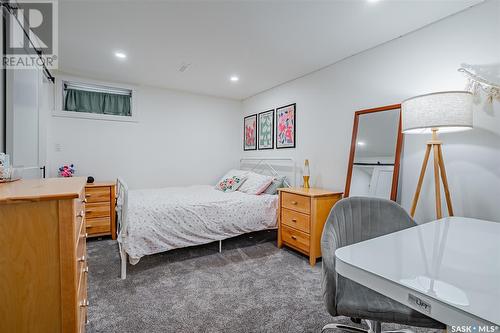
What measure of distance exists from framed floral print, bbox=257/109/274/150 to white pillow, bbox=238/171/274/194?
695 mm

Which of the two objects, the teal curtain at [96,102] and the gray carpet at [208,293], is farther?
the teal curtain at [96,102]

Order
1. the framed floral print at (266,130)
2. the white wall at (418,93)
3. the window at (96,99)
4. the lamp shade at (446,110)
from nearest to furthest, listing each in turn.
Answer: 1. the lamp shade at (446,110)
2. the white wall at (418,93)
3. the window at (96,99)
4. the framed floral print at (266,130)

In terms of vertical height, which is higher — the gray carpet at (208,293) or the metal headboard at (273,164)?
the metal headboard at (273,164)

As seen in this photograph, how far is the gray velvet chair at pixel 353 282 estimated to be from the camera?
1112 mm

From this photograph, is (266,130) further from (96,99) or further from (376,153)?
(96,99)

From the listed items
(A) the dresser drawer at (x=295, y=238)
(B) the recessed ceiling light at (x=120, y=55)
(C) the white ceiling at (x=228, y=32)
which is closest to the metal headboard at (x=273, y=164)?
(A) the dresser drawer at (x=295, y=238)

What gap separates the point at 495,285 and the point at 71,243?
1.47 meters

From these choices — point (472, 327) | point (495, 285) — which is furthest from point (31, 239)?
point (495, 285)

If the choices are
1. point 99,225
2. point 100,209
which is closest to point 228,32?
point 100,209

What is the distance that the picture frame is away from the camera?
369 cm

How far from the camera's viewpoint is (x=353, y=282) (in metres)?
1.38

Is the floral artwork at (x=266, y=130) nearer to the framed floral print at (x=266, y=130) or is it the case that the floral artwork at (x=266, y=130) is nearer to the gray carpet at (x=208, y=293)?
the framed floral print at (x=266, y=130)

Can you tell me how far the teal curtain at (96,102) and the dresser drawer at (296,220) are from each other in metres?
2.98

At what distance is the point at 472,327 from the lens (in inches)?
23.8
